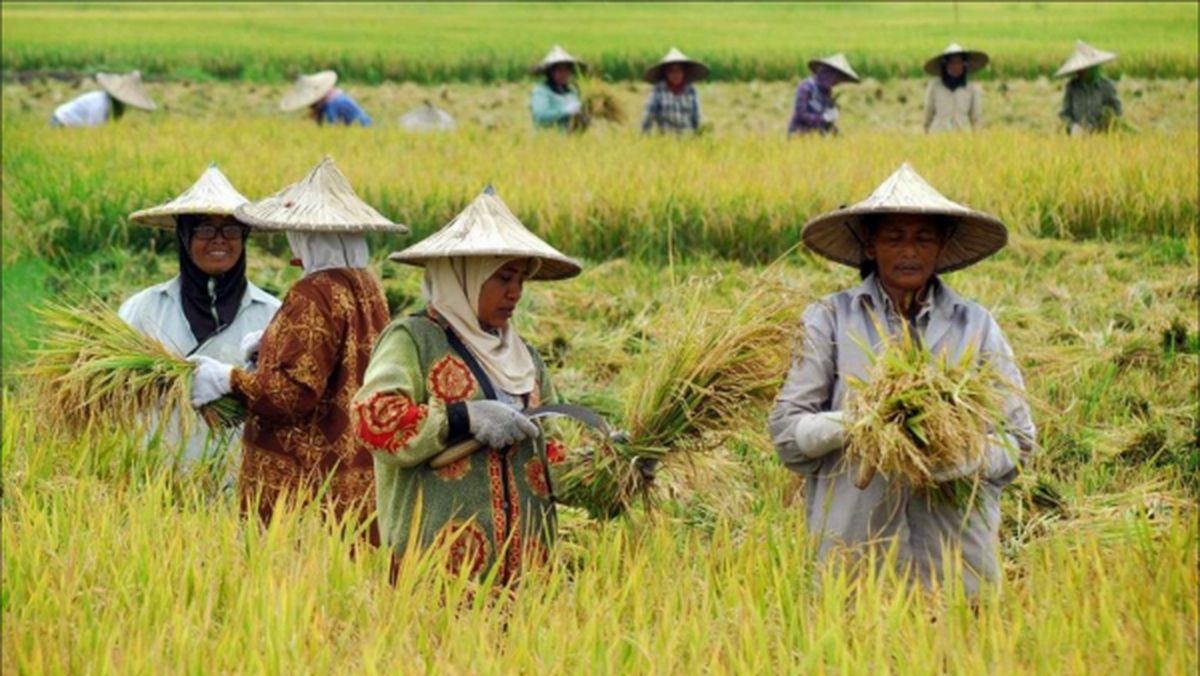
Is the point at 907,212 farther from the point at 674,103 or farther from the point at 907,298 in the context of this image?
the point at 674,103

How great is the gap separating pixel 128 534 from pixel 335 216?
110 cm

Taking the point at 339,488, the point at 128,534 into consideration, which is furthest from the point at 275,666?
the point at 339,488

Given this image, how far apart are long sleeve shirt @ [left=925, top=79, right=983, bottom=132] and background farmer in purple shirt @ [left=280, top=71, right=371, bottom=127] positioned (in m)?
4.20

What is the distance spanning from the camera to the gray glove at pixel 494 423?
362 centimetres

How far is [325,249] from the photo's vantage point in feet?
14.3

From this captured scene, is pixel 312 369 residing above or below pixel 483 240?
below

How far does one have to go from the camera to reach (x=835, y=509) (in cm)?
369

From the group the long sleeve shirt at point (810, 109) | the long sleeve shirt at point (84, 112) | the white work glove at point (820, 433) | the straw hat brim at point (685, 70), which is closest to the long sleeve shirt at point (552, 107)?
the straw hat brim at point (685, 70)

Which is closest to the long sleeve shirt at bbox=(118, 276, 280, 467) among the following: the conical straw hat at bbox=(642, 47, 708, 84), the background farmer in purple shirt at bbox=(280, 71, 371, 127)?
the conical straw hat at bbox=(642, 47, 708, 84)

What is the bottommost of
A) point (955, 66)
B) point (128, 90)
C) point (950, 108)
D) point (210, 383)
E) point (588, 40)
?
point (588, 40)

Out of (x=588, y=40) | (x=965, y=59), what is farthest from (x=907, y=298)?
(x=588, y=40)

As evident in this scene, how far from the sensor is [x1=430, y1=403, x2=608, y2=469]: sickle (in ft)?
12.1

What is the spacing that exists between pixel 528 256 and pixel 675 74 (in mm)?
8636

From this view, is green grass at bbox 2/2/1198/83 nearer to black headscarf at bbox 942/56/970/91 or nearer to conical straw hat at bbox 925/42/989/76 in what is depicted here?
conical straw hat at bbox 925/42/989/76
